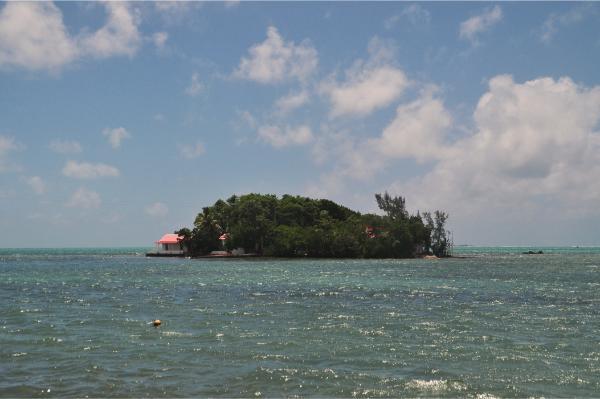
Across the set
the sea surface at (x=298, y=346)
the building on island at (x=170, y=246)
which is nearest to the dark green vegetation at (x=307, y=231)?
the building on island at (x=170, y=246)

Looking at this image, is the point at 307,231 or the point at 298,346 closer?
the point at 298,346

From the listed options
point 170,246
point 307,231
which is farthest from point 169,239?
point 307,231

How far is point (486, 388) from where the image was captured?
647 inches

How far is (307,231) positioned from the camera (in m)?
124

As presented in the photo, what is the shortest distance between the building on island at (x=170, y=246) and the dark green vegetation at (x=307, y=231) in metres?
4.67

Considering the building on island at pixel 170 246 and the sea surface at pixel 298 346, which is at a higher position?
the building on island at pixel 170 246

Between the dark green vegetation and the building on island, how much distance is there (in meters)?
4.67

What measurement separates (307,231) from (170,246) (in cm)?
3940

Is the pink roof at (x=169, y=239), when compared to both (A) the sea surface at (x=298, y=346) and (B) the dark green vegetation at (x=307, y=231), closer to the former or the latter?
(B) the dark green vegetation at (x=307, y=231)

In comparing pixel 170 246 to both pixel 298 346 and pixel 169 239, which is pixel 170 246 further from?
pixel 298 346

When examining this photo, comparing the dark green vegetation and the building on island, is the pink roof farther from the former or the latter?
the dark green vegetation

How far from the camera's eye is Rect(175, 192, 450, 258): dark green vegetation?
404 ft

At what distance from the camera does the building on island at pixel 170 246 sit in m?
139

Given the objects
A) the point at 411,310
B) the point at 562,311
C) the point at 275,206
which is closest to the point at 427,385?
the point at 411,310
